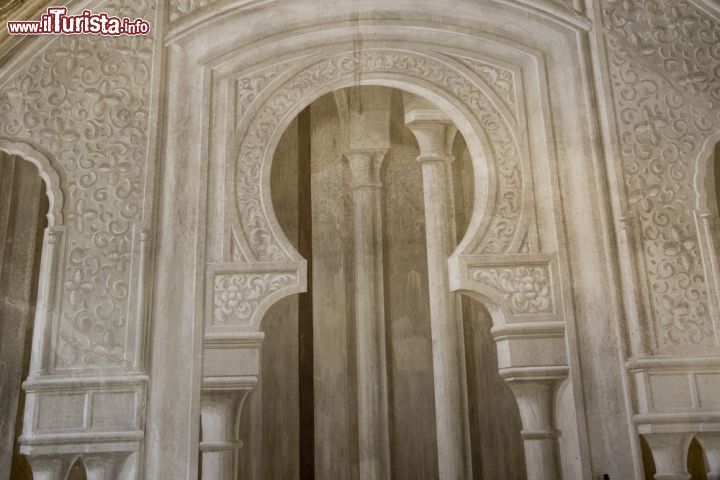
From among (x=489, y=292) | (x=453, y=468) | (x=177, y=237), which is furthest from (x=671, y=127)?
(x=177, y=237)

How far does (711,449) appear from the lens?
3715mm

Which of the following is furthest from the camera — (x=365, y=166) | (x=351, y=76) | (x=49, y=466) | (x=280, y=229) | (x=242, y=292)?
(x=365, y=166)

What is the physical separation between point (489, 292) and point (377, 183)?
104 cm

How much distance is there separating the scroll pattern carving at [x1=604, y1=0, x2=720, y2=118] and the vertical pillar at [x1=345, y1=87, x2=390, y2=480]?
5.42ft

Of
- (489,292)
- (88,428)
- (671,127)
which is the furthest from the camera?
(671,127)

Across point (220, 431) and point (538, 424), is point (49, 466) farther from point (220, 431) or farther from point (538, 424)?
point (538, 424)

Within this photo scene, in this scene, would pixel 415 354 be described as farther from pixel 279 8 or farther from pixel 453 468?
pixel 279 8

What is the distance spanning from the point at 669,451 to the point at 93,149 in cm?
378

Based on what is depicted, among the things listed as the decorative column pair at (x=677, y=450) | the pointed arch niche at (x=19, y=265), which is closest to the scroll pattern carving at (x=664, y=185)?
the decorative column pair at (x=677, y=450)

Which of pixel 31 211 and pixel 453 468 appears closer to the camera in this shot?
pixel 453 468

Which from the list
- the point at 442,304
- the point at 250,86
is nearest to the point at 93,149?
the point at 250,86

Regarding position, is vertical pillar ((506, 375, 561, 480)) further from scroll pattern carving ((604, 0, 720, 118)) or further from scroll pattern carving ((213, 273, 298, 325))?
scroll pattern carving ((604, 0, 720, 118))

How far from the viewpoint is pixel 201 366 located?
3.83 metres

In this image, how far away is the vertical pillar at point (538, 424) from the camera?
12.3ft
